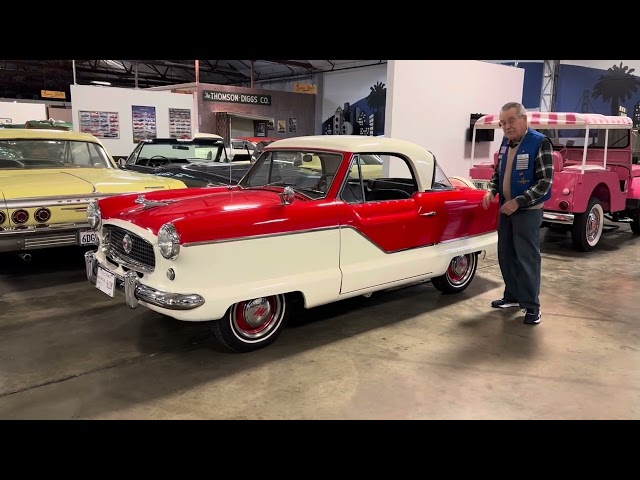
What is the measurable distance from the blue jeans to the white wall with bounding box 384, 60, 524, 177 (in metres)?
5.14

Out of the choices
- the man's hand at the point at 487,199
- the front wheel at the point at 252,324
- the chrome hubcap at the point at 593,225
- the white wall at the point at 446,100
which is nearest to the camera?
the front wheel at the point at 252,324

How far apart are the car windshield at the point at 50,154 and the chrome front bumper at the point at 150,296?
3282 millimetres

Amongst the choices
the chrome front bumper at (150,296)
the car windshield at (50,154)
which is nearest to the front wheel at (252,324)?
the chrome front bumper at (150,296)

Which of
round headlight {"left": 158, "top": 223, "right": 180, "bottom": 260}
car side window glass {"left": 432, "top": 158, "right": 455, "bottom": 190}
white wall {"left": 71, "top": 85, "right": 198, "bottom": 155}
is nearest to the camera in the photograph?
round headlight {"left": 158, "top": 223, "right": 180, "bottom": 260}

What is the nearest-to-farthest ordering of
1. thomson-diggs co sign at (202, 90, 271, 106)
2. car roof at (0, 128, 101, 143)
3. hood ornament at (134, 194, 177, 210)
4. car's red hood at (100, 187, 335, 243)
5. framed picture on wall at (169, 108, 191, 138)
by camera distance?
car's red hood at (100, 187, 335, 243) < hood ornament at (134, 194, 177, 210) < car roof at (0, 128, 101, 143) < framed picture on wall at (169, 108, 191, 138) < thomson-diggs co sign at (202, 90, 271, 106)

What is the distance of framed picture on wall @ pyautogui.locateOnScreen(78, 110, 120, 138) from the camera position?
447 inches

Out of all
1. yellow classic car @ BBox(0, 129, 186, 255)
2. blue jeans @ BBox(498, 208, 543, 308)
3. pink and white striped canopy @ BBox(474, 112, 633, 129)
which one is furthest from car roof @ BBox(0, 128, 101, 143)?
pink and white striped canopy @ BBox(474, 112, 633, 129)

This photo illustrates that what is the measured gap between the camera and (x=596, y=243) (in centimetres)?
771

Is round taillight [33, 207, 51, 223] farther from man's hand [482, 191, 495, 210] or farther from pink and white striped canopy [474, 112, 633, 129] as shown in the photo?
pink and white striped canopy [474, 112, 633, 129]

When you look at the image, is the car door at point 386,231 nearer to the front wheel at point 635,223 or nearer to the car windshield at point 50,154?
the car windshield at point 50,154

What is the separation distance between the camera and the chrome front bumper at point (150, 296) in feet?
10.6

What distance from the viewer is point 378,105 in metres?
23.0
